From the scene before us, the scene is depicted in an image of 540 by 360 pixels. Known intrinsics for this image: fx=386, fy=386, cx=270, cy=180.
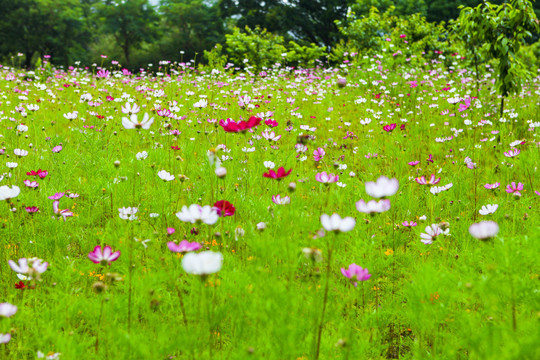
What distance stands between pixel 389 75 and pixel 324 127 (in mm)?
2312

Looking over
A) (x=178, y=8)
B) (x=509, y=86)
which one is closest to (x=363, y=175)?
(x=509, y=86)

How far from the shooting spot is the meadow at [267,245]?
1242 mm

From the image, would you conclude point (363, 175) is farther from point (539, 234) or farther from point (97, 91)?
point (97, 91)

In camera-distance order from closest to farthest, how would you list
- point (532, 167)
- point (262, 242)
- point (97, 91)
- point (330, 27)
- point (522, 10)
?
point (262, 242)
point (532, 167)
point (522, 10)
point (97, 91)
point (330, 27)

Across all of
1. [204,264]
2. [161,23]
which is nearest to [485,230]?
[204,264]

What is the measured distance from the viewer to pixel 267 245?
4.51 feet

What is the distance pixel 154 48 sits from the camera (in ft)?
99.6

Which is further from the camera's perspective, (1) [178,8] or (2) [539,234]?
(1) [178,8]

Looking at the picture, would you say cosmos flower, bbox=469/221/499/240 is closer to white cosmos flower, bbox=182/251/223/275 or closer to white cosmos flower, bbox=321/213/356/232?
white cosmos flower, bbox=321/213/356/232

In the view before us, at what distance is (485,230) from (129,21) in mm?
32122

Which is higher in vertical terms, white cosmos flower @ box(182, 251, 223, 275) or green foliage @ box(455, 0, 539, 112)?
green foliage @ box(455, 0, 539, 112)

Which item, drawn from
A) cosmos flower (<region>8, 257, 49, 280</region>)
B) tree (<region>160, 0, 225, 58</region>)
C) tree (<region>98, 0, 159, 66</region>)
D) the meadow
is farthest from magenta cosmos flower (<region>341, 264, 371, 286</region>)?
tree (<region>98, 0, 159, 66</region>)

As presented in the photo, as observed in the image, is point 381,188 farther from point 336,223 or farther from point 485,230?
point 485,230

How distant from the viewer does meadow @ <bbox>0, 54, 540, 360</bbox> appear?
1.24 m
